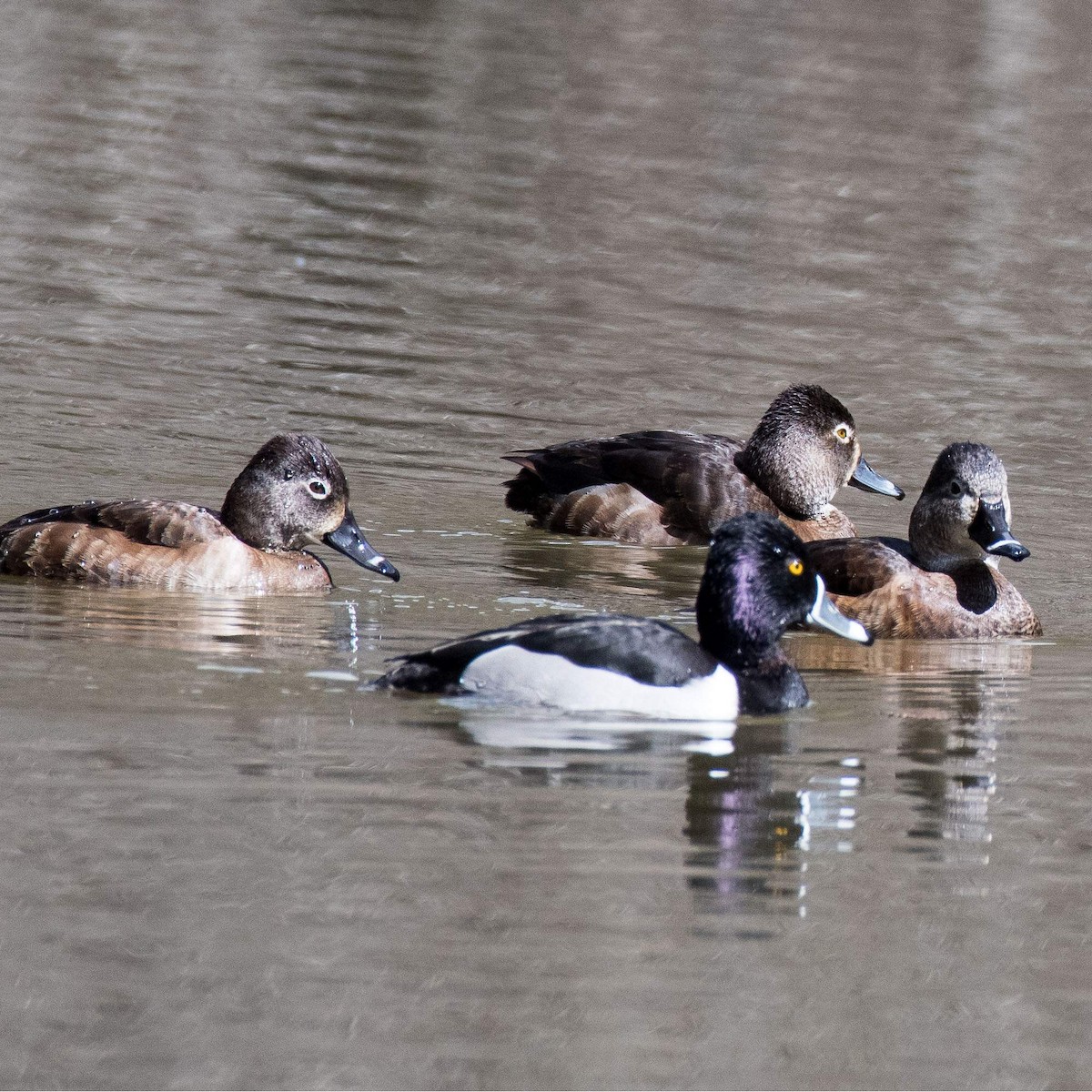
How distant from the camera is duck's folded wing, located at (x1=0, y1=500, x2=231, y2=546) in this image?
10883 millimetres

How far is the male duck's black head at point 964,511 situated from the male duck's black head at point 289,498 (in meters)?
2.62

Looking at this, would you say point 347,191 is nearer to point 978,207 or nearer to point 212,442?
point 978,207

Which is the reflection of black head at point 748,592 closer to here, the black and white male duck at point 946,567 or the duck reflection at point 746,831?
the duck reflection at point 746,831

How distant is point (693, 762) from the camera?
839 cm

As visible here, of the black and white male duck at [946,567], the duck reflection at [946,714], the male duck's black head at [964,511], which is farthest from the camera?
the male duck's black head at [964,511]

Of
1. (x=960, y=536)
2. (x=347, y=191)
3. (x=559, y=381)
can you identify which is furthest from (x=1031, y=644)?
(x=347, y=191)

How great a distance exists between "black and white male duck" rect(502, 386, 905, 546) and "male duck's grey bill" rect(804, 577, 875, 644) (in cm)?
349

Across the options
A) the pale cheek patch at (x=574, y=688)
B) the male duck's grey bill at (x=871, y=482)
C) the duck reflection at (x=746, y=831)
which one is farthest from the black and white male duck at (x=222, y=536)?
the male duck's grey bill at (x=871, y=482)

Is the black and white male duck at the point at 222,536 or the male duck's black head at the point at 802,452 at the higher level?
Result: the male duck's black head at the point at 802,452

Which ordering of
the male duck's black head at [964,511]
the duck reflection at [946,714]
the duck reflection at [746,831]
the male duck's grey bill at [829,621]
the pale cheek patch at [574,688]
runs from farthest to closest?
the male duck's black head at [964,511]
the male duck's grey bill at [829,621]
the pale cheek patch at [574,688]
the duck reflection at [946,714]
the duck reflection at [746,831]

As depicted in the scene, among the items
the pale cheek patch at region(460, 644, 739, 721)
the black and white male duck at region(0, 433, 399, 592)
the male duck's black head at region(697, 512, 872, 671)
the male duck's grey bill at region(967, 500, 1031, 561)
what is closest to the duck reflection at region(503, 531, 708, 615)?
the black and white male duck at region(0, 433, 399, 592)

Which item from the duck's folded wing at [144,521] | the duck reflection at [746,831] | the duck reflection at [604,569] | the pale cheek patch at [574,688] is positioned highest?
the duck's folded wing at [144,521]

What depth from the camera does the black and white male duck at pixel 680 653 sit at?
8.71 m

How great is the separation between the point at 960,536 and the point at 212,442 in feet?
16.7
